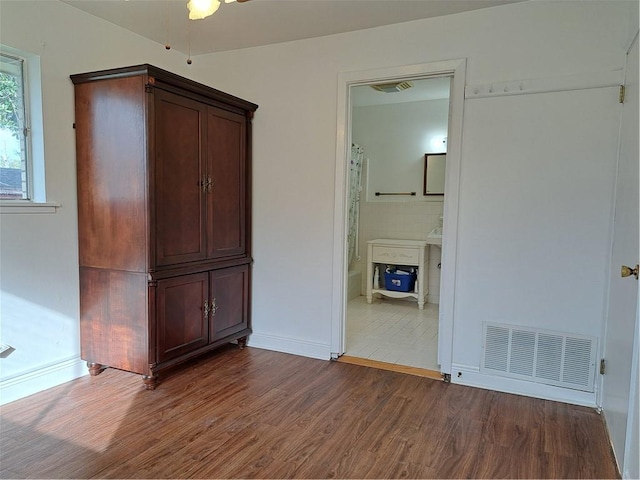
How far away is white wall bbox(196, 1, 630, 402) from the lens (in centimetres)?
252

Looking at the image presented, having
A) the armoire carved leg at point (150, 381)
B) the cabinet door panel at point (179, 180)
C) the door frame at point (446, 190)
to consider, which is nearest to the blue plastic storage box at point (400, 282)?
the door frame at point (446, 190)

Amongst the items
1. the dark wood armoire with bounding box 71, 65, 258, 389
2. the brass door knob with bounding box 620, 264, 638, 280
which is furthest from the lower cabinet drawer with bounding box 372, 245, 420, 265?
the brass door knob with bounding box 620, 264, 638, 280

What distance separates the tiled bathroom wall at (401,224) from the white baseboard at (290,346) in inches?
89.7

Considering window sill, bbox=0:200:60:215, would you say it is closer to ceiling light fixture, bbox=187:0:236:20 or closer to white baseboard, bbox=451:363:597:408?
ceiling light fixture, bbox=187:0:236:20

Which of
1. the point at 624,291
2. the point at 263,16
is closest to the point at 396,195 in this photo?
the point at 263,16

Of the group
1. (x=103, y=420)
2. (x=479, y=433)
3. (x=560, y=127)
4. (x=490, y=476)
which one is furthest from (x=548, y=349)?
(x=103, y=420)

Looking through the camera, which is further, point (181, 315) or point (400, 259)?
point (400, 259)

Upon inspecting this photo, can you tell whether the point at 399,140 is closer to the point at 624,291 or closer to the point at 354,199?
the point at 354,199

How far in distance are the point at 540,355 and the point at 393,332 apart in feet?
4.90

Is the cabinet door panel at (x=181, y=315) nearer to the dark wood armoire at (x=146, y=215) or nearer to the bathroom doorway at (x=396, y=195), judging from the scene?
the dark wood armoire at (x=146, y=215)

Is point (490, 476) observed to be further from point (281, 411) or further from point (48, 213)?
point (48, 213)

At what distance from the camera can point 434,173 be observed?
5172mm

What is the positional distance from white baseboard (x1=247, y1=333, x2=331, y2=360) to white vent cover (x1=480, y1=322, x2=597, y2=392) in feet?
3.83

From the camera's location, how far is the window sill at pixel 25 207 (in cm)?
246
